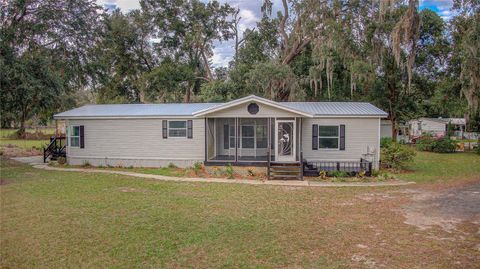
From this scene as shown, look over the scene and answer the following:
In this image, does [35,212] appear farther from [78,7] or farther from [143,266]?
[78,7]

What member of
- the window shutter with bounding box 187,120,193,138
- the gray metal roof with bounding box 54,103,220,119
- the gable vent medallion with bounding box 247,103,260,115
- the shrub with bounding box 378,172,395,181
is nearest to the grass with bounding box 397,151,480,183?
the shrub with bounding box 378,172,395,181

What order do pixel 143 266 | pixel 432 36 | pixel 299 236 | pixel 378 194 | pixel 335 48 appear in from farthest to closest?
pixel 432 36
pixel 335 48
pixel 378 194
pixel 299 236
pixel 143 266

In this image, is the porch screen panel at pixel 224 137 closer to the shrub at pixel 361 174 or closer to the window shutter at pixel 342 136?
the window shutter at pixel 342 136

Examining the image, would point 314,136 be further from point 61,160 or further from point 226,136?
point 61,160

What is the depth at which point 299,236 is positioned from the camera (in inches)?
259

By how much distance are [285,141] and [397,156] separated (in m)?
5.15

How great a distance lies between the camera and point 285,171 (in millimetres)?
13844

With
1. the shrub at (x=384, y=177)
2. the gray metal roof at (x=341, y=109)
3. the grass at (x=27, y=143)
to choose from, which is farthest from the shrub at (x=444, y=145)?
the grass at (x=27, y=143)

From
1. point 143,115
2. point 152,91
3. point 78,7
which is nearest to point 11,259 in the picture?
point 143,115

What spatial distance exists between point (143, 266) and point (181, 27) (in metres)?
26.1

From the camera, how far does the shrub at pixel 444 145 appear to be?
977 inches

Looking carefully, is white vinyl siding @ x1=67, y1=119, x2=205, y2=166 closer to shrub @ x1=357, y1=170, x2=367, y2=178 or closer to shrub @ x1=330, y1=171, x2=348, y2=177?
shrub @ x1=330, y1=171, x2=348, y2=177

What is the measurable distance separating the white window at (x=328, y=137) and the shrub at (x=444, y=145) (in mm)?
14204

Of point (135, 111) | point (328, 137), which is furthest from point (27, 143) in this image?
point (328, 137)
